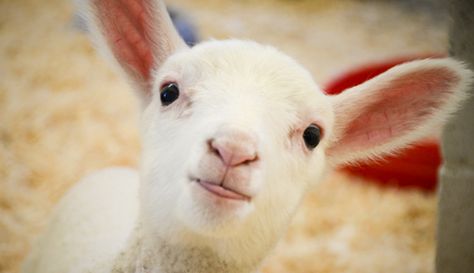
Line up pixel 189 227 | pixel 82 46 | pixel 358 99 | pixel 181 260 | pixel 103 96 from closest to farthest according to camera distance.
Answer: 1. pixel 189 227
2. pixel 181 260
3. pixel 358 99
4. pixel 103 96
5. pixel 82 46

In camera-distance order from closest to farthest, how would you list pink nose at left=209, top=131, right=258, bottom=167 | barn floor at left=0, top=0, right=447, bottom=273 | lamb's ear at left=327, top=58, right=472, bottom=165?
pink nose at left=209, top=131, right=258, bottom=167
lamb's ear at left=327, top=58, right=472, bottom=165
barn floor at left=0, top=0, right=447, bottom=273

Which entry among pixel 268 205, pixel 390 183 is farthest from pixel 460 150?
pixel 390 183

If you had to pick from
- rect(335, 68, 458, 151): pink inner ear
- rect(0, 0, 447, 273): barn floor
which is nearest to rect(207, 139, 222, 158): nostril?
rect(335, 68, 458, 151): pink inner ear

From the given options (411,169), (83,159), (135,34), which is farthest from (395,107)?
(83,159)

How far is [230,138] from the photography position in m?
1.09

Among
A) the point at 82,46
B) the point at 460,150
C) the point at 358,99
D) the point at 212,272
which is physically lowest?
the point at 82,46

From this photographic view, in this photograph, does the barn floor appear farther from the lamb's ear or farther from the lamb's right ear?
the lamb's right ear

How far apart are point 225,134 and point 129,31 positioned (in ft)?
2.87

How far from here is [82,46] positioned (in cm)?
481

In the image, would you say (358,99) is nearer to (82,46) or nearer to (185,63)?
(185,63)

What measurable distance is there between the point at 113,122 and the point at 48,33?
176 cm

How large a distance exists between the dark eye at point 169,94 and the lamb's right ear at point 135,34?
30cm

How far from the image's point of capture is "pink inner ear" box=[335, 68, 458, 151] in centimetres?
169

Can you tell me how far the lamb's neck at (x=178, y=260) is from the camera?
1.42 m
